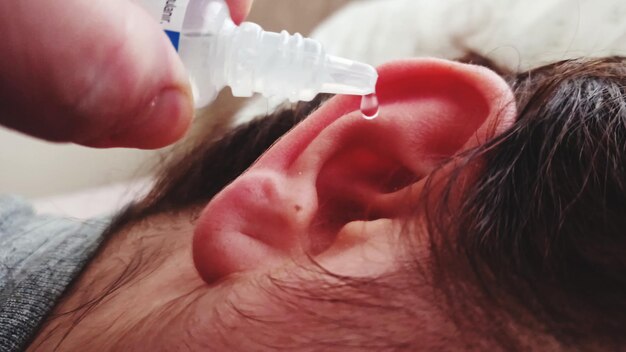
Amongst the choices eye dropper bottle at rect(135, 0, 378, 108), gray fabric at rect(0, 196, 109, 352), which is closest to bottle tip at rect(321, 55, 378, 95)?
eye dropper bottle at rect(135, 0, 378, 108)

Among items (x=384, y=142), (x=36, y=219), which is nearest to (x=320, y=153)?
(x=384, y=142)

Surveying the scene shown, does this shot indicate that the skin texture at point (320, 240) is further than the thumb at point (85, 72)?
Yes

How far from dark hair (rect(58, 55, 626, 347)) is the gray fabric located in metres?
0.33

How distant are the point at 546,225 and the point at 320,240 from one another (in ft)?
0.49

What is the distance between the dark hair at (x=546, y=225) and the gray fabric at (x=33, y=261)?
12.8 inches

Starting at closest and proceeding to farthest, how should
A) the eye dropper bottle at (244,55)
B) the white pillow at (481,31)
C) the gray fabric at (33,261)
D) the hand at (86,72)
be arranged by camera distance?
the hand at (86,72)
the eye dropper bottle at (244,55)
the gray fabric at (33,261)
the white pillow at (481,31)

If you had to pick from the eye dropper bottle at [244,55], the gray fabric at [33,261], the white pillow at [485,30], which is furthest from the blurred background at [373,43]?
the eye dropper bottle at [244,55]

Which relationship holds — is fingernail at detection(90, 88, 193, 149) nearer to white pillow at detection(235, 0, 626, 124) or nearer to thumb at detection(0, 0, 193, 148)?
thumb at detection(0, 0, 193, 148)

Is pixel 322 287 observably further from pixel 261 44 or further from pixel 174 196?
pixel 174 196

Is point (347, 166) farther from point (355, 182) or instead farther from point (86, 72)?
point (86, 72)

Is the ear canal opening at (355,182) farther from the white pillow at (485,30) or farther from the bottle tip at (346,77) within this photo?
the white pillow at (485,30)

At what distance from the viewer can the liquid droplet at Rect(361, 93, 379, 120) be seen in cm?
47

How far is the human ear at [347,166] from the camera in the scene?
1.54ft

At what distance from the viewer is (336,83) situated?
0.43 m
